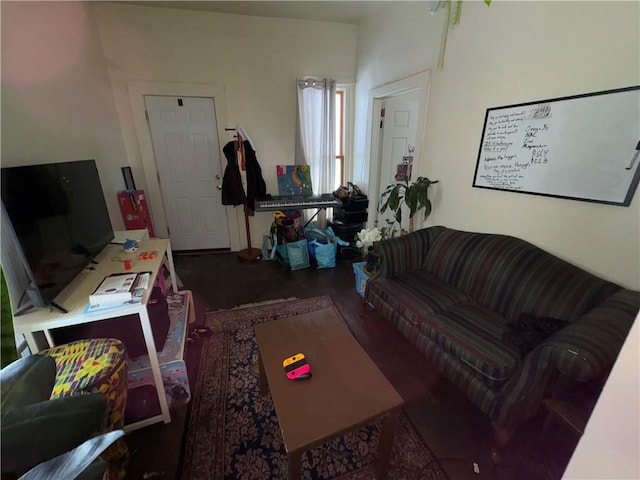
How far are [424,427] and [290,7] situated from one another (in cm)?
392

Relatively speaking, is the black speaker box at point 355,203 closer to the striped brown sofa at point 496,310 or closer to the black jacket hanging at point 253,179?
the black jacket hanging at point 253,179

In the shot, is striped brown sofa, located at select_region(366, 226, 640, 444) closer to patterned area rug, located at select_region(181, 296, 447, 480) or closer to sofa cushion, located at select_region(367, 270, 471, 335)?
sofa cushion, located at select_region(367, 270, 471, 335)

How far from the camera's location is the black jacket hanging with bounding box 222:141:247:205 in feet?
11.0

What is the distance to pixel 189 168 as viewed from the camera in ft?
11.5

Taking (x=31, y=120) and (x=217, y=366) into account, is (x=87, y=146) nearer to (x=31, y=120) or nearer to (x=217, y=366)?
(x=31, y=120)

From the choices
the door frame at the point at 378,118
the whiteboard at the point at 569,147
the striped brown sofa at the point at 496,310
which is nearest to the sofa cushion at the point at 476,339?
the striped brown sofa at the point at 496,310

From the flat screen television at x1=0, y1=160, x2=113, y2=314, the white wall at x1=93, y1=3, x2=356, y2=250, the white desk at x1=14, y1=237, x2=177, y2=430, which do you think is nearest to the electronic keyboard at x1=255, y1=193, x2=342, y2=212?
the white wall at x1=93, y1=3, x2=356, y2=250

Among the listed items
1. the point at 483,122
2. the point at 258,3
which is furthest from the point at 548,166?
the point at 258,3

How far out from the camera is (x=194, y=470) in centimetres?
131

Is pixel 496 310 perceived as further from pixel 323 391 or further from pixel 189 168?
pixel 189 168

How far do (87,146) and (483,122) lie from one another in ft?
10.4

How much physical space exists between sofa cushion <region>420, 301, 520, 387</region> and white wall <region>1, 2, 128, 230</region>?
8.23 feet

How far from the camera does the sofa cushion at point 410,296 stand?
1850mm

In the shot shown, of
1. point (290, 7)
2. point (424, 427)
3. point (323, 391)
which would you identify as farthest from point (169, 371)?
point (290, 7)
